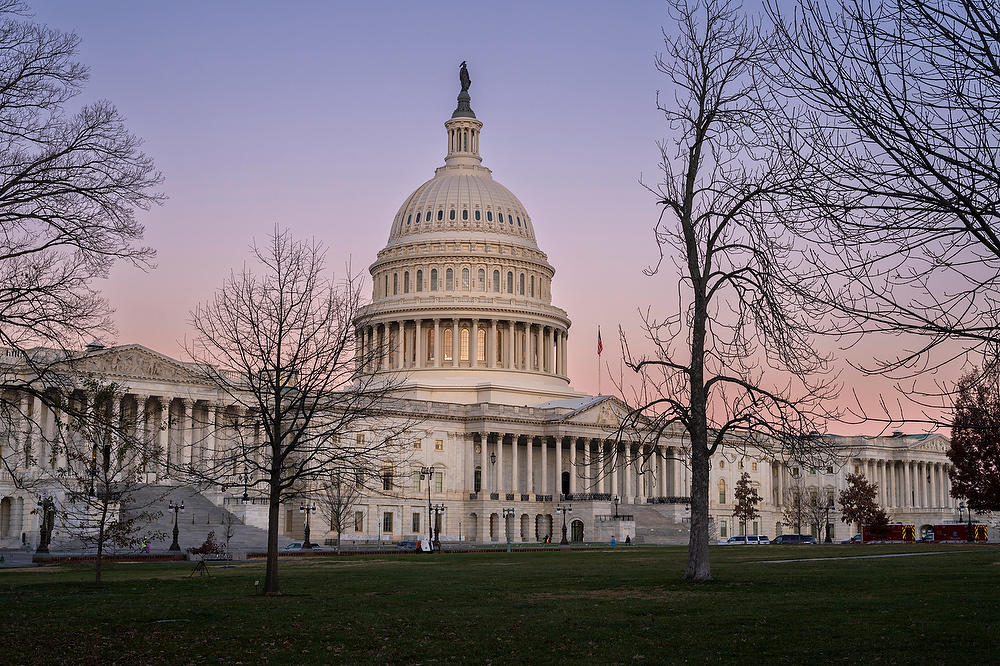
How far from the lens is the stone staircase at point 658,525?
11425 cm

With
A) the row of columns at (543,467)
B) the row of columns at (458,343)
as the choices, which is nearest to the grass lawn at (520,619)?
the row of columns at (543,467)

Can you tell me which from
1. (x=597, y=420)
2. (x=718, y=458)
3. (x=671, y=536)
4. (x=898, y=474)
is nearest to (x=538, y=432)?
(x=597, y=420)

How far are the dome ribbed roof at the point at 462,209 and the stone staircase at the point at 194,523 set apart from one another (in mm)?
59104

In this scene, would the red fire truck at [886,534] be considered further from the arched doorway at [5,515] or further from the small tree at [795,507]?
the arched doorway at [5,515]

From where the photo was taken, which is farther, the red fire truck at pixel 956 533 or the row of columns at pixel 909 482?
the row of columns at pixel 909 482

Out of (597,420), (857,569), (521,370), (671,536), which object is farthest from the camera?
(521,370)

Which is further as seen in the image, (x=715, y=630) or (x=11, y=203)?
(x=11, y=203)

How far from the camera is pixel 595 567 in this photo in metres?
49.3

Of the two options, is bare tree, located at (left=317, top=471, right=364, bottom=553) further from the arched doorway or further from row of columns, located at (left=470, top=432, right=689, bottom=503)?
the arched doorway

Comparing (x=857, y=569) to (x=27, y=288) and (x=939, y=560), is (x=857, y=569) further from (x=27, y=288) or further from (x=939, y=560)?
(x=27, y=288)

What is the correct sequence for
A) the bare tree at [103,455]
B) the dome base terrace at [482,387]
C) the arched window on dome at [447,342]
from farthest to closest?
the arched window on dome at [447,342] → the dome base terrace at [482,387] → the bare tree at [103,455]

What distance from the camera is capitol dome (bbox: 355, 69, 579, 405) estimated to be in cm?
13838

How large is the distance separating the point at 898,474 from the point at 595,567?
137398 mm

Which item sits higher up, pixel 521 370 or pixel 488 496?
pixel 521 370
